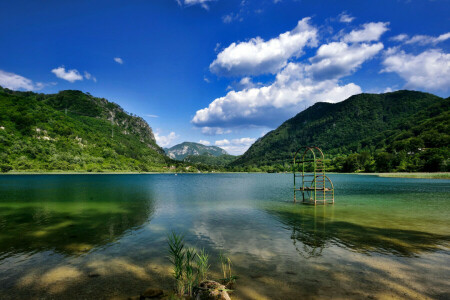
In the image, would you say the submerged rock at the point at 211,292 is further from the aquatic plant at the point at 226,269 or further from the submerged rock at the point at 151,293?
the submerged rock at the point at 151,293

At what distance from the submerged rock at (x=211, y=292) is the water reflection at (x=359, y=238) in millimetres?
6850

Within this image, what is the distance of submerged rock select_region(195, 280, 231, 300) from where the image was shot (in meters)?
7.50

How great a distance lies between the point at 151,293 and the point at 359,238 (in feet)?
49.9

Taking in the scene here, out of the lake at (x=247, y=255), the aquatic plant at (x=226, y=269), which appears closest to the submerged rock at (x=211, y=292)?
the lake at (x=247, y=255)

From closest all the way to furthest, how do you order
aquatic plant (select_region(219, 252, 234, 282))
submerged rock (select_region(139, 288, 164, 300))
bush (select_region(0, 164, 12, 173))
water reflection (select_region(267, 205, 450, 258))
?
submerged rock (select_region(139, 288, 164, 300)) < aquatic plant (select_region(219, 252, 234, 282)) < water reflection (select_region(267, 205, 450, 258)) < bush (select_region(0, 164, 12, 173))

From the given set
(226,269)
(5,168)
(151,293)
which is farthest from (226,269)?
(5,168)

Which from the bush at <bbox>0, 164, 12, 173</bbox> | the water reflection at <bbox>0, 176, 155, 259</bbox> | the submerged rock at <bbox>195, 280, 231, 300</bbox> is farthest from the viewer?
the bush at <bbox>0, 164, 12, 173</bbox>

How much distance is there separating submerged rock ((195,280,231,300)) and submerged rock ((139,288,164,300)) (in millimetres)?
1440

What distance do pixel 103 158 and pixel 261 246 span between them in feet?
711

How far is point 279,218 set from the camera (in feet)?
78.2

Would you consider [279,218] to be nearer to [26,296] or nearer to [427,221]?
[427,221]

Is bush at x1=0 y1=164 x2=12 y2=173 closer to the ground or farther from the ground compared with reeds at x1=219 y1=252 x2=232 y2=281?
farther from the ground

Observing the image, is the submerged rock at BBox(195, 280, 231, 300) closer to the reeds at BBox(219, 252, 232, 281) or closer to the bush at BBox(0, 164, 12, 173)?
the reeds at BBox(219, 252, 232, 281)

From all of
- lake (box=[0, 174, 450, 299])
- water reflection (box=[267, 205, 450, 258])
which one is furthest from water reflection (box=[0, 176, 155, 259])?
water reflection (box=[267, 205, 450, 258])
